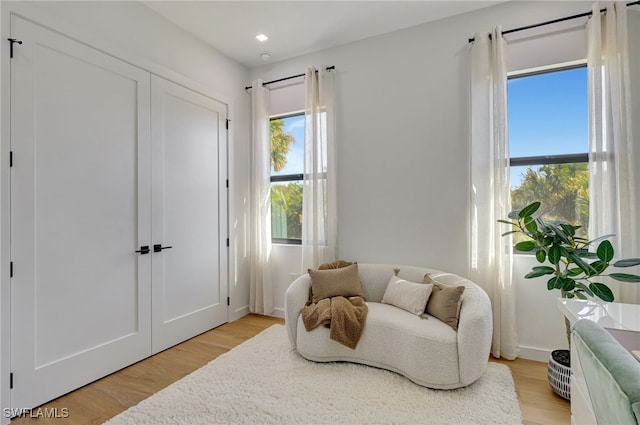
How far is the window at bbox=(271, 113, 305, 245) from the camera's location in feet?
12.9

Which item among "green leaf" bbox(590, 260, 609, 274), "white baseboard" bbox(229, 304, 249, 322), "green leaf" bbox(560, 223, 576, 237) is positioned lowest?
"white baseboard" bbox(229, 304, 249, 322)

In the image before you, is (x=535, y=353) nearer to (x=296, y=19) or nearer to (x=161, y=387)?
(x=161, y=387)

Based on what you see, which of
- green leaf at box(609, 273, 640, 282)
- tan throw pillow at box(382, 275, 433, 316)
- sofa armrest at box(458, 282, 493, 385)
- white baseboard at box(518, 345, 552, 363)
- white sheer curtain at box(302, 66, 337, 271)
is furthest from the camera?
white sheer curtain at box(302, 66, 337, 271)

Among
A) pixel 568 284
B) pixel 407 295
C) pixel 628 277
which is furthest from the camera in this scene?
pixel 407 295

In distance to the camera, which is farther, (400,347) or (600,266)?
(400,347)

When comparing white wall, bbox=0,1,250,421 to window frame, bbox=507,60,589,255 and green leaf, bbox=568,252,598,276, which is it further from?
green leaf, bbox=568,252,598,276

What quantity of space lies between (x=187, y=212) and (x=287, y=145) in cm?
151

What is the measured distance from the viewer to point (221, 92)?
3.64 meters

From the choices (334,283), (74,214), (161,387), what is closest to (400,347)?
(334,283)

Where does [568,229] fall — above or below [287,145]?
below

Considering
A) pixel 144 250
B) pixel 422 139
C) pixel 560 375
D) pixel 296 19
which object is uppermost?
pixel 296 19

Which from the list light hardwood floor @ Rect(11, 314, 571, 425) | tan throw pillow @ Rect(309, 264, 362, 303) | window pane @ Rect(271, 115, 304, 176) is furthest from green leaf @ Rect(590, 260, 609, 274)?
window pane @ Rect(271, 115, 304, 176)

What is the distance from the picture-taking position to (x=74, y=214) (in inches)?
90.4

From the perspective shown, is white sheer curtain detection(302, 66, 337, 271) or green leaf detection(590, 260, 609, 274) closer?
green leaf detection(590, 260, 609, 274)
